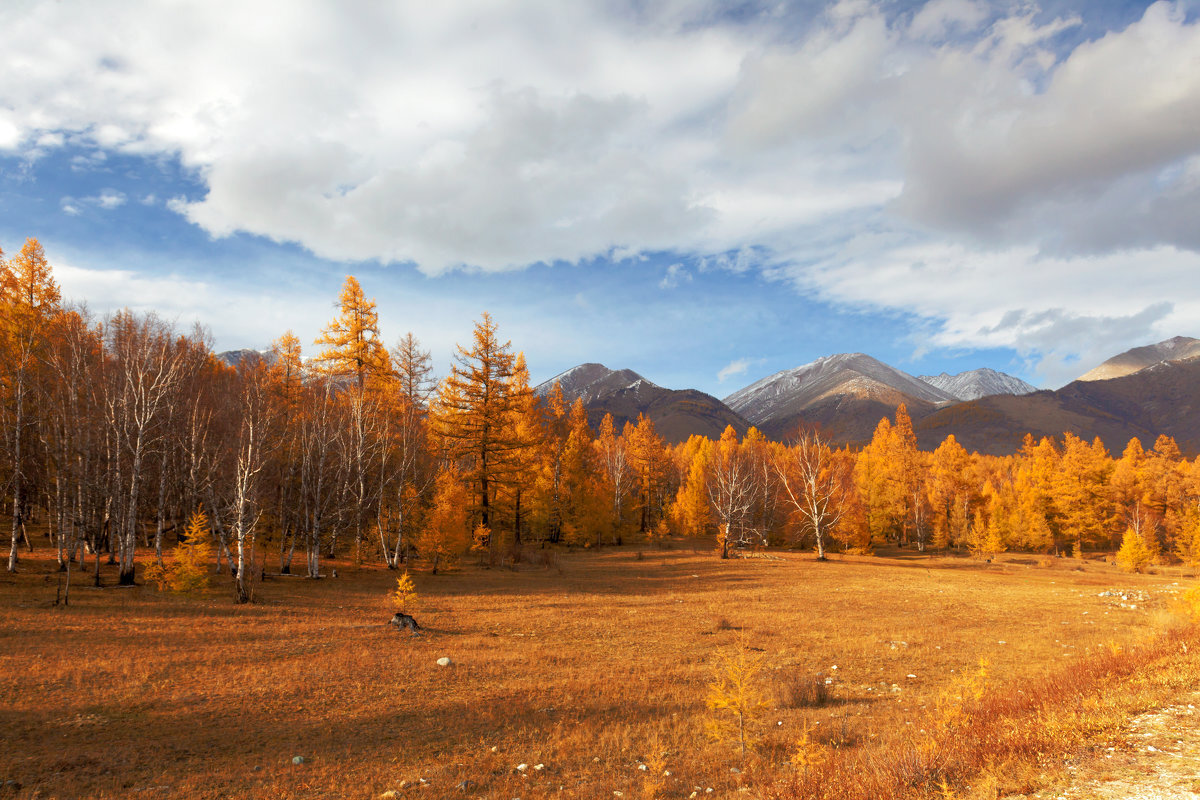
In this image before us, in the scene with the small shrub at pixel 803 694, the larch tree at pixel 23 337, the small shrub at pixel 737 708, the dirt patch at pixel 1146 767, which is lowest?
the small shrub at pixel 803 694

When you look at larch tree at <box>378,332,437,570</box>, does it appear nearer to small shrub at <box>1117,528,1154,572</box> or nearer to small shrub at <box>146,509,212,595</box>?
small shrub at <box>146,509,212,595</box>

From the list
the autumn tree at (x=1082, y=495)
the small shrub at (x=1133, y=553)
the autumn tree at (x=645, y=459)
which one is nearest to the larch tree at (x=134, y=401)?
the autumn tree at (x=645, y=459)

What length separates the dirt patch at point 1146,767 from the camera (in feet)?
21.0

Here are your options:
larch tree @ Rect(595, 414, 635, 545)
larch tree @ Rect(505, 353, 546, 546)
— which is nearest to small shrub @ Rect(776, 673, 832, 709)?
larch tree @ Rect(505, 353, 546, 546)

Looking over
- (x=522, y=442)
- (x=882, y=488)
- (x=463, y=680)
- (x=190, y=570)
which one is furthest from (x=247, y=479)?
(x=882, y=488)

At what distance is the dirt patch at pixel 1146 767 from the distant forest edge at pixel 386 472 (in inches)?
951

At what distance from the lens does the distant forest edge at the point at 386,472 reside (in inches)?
953

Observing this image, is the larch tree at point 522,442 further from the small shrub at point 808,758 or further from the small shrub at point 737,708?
the small shrub at point 808,758

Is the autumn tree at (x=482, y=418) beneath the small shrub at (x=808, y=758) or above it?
above

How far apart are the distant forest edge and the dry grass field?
15.5 feet

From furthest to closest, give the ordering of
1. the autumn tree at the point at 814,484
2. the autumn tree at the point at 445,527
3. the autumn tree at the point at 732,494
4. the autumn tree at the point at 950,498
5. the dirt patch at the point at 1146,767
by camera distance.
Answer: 1. the autumn tree at the point at 950,498
2. the autumn tree at the point at 814,484
3. the autumn tree at the point at 732,494
4. the autumn tree at the point at 445,527
5. the dirt patch at the point at 1146,767

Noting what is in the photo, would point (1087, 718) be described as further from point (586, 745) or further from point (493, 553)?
point (493, 553)

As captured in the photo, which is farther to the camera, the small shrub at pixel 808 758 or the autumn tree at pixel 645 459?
the autumn tree at pixel 645 459

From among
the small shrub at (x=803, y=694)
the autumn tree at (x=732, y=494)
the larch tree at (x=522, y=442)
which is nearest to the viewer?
the small shrub at (x=803, y=694)
